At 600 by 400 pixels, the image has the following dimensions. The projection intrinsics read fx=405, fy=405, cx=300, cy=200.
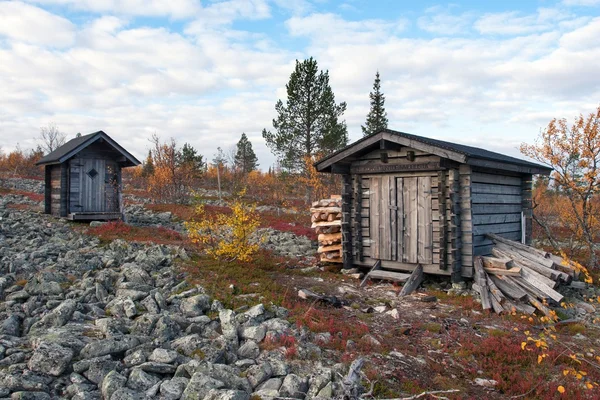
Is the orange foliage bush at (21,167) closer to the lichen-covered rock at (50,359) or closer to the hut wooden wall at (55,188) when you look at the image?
the hut wooden wall at (55,188)

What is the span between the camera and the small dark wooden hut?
16641 mm

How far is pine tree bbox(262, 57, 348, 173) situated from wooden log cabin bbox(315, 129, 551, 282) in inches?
670

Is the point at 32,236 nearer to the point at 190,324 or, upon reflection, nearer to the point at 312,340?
the point at 190,324

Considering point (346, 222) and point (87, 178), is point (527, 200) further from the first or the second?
point (87, 178)

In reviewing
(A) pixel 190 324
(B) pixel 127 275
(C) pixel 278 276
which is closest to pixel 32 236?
(B) pixel 127 275

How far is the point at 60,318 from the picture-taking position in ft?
20.1

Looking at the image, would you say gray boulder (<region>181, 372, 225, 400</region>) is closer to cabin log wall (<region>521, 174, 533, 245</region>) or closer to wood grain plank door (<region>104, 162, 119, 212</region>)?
cabin log wall (<region>521, 174, 533, 245</region>)

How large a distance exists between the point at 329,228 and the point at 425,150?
421 centimetres

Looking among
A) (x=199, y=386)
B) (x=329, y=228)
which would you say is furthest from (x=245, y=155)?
(x=199, y=386)

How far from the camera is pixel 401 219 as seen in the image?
1109cm

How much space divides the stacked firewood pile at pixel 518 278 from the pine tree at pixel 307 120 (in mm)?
19824

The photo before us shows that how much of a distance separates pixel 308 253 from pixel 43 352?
9954 mm

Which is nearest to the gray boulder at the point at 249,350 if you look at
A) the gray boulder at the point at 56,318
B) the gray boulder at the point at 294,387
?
the gray boulder at the point at 294,387

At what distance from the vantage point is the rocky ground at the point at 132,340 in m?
4.62
